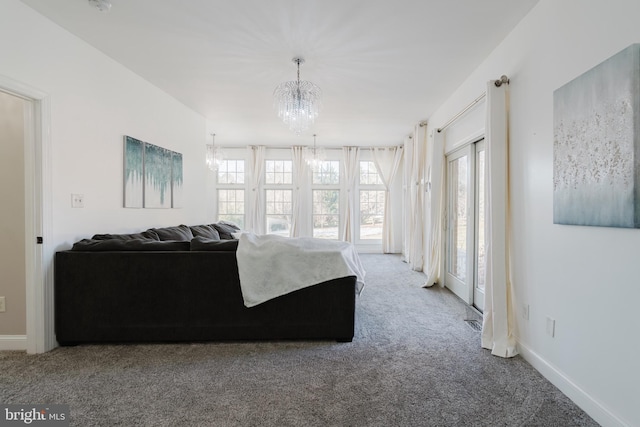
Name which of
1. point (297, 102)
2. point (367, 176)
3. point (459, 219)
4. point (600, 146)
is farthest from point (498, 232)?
point (367, 176)

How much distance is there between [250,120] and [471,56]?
12.0 feet

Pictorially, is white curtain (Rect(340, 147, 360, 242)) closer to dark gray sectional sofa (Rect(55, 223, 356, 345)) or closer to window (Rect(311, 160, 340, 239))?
window (Rect(311, 160, 340, 239))

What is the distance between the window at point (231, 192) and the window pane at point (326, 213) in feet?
6.27

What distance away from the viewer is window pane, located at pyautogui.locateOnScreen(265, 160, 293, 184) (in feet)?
24.8

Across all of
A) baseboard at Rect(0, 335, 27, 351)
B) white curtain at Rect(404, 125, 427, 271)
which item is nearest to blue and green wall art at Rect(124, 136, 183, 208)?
baseboard at Rect(0, 335, 27, 351)

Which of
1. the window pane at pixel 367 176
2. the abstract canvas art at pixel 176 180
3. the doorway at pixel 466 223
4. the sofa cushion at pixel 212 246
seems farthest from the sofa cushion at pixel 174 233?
the window pane at pixel 367 176

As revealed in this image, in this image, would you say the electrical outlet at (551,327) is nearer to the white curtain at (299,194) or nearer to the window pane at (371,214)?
the window pane at (371,214)

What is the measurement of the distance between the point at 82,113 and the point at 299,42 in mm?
2141

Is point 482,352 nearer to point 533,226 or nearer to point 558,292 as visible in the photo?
point 558,292

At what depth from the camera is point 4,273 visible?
2.53 metres

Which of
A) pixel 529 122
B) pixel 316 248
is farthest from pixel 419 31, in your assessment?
pixel 316 248

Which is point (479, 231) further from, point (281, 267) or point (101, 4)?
point (101, 4)

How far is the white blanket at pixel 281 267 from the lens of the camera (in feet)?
8.29

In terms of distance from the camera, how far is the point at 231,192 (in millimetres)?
7586
